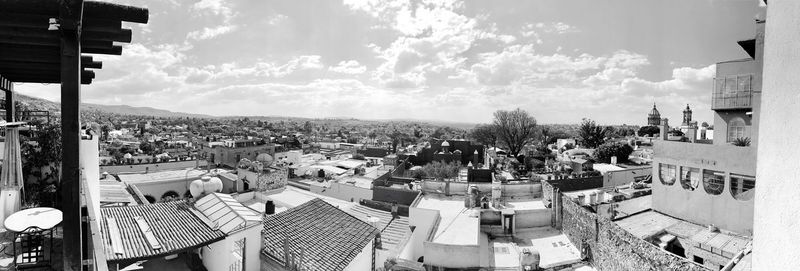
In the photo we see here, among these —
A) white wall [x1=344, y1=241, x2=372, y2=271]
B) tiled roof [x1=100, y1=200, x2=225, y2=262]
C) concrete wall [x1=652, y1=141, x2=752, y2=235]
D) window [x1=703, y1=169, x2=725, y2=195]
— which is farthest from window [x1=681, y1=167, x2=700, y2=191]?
tiled roof [x1=100, y1=200, x2=225, y2=262]

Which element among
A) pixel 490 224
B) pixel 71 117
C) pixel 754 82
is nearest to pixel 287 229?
pixel 71 117

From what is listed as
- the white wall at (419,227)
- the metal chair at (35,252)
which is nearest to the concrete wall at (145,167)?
the white wall at (419,227)

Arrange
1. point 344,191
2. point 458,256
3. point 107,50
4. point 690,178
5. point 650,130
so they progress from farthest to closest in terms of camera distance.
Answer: point 650,130
point 344,191
point 690,178
point 458,256
point 107,50

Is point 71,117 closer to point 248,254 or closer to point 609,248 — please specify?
point 248,254

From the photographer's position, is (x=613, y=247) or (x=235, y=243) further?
(x=613, y=247)

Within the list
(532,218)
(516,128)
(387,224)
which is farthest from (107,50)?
(516,128)

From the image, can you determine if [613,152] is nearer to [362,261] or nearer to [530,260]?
[530,260]

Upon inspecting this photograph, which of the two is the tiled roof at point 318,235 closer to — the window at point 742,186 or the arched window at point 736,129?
the window at point 742,186
